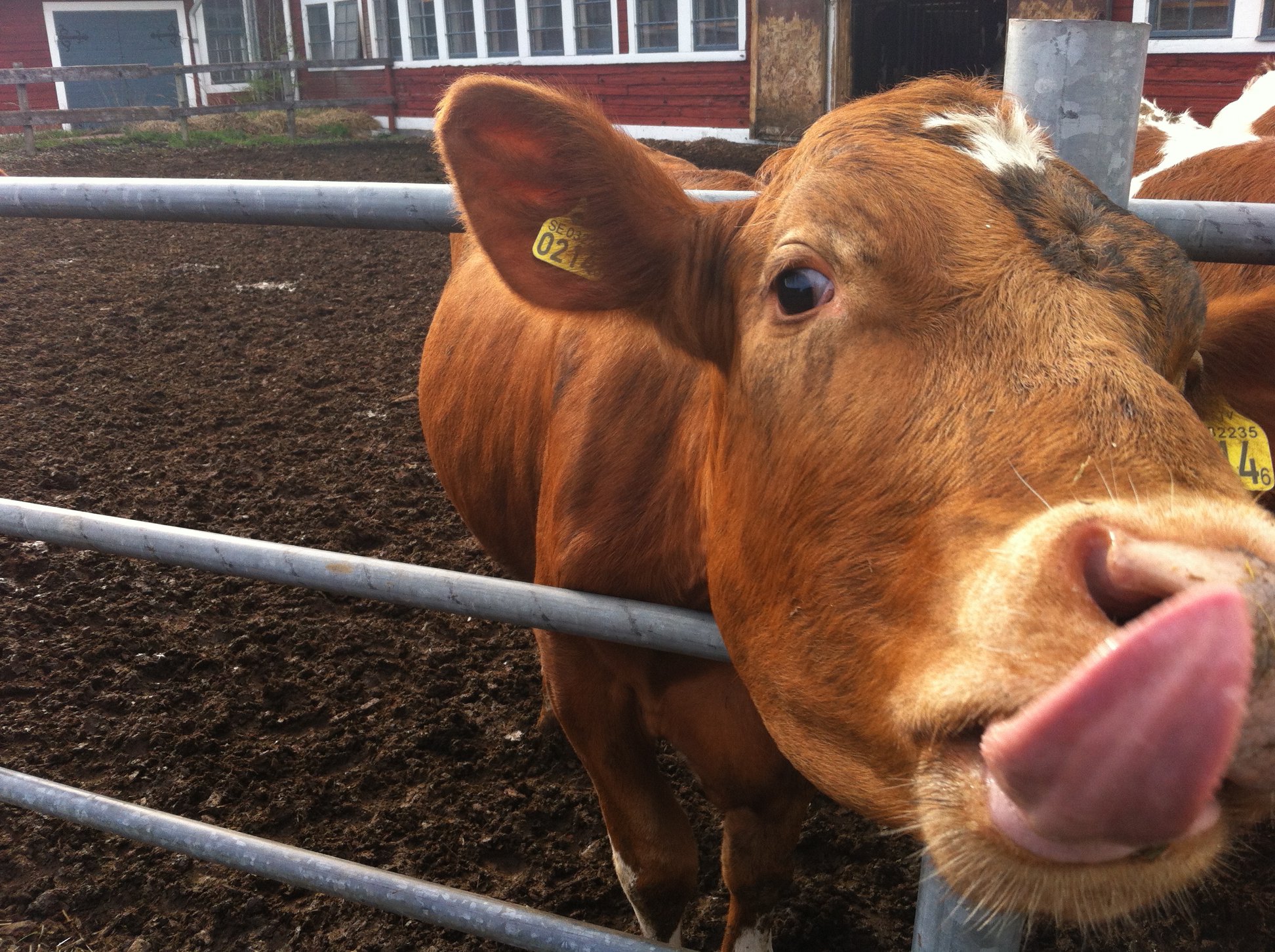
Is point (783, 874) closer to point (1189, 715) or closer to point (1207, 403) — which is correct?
point (1207, 403)

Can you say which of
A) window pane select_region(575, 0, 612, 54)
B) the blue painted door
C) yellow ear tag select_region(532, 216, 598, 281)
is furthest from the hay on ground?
yellow ear tag select_region(532, 216, 598, 281)

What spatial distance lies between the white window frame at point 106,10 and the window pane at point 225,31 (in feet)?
1.72

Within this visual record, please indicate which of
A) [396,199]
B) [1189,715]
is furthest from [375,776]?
[1189,715]

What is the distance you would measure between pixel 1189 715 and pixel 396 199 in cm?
125

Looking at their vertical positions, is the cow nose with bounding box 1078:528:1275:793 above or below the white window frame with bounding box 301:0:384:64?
below

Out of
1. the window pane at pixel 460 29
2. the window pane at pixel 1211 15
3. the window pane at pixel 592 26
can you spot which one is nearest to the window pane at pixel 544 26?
the window pane at pixel 592 26

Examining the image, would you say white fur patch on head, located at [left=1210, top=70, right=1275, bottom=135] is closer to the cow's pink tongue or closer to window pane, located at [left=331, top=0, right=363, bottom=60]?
the cow's pink tongue

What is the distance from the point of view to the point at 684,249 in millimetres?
1752

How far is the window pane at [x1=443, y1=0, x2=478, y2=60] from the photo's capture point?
2142 cm

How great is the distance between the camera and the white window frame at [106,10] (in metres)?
26.2

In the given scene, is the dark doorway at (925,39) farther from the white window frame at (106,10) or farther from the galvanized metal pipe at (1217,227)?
the white window frame at (106,10)

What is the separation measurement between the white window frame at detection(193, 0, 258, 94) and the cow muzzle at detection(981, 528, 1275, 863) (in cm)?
2523

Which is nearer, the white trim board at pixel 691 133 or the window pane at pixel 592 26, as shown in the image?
the white trim board at pixel 691 133

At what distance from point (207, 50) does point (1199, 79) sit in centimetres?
2375
